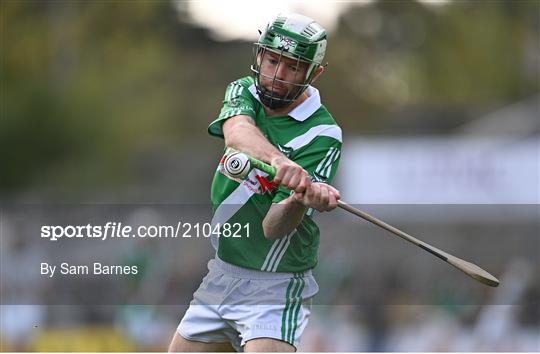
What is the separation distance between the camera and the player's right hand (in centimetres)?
575

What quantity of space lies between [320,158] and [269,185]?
0.29 metres

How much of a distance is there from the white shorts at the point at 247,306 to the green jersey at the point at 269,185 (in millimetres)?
68

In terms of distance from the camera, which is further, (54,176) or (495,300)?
(54,176)

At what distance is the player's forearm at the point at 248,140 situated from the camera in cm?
600

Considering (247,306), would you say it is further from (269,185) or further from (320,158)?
(320,158)

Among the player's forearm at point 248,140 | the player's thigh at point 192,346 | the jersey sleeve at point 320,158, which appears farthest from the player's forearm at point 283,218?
the player's thigh at point 192,346

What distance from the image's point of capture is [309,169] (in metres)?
6.14

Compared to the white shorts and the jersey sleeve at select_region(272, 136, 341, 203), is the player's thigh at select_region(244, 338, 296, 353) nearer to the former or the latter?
the white shorts

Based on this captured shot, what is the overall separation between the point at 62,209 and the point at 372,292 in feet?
14.2

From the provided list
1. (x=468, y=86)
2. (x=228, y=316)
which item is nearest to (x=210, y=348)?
(x=228, y=316)

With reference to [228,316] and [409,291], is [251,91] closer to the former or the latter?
[228,316]

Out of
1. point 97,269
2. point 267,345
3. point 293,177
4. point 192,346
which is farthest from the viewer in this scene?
point 97,269

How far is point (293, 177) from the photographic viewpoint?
5.75m

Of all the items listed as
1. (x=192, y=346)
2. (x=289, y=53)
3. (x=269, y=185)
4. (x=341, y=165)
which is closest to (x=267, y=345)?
(x=192, y=346)
